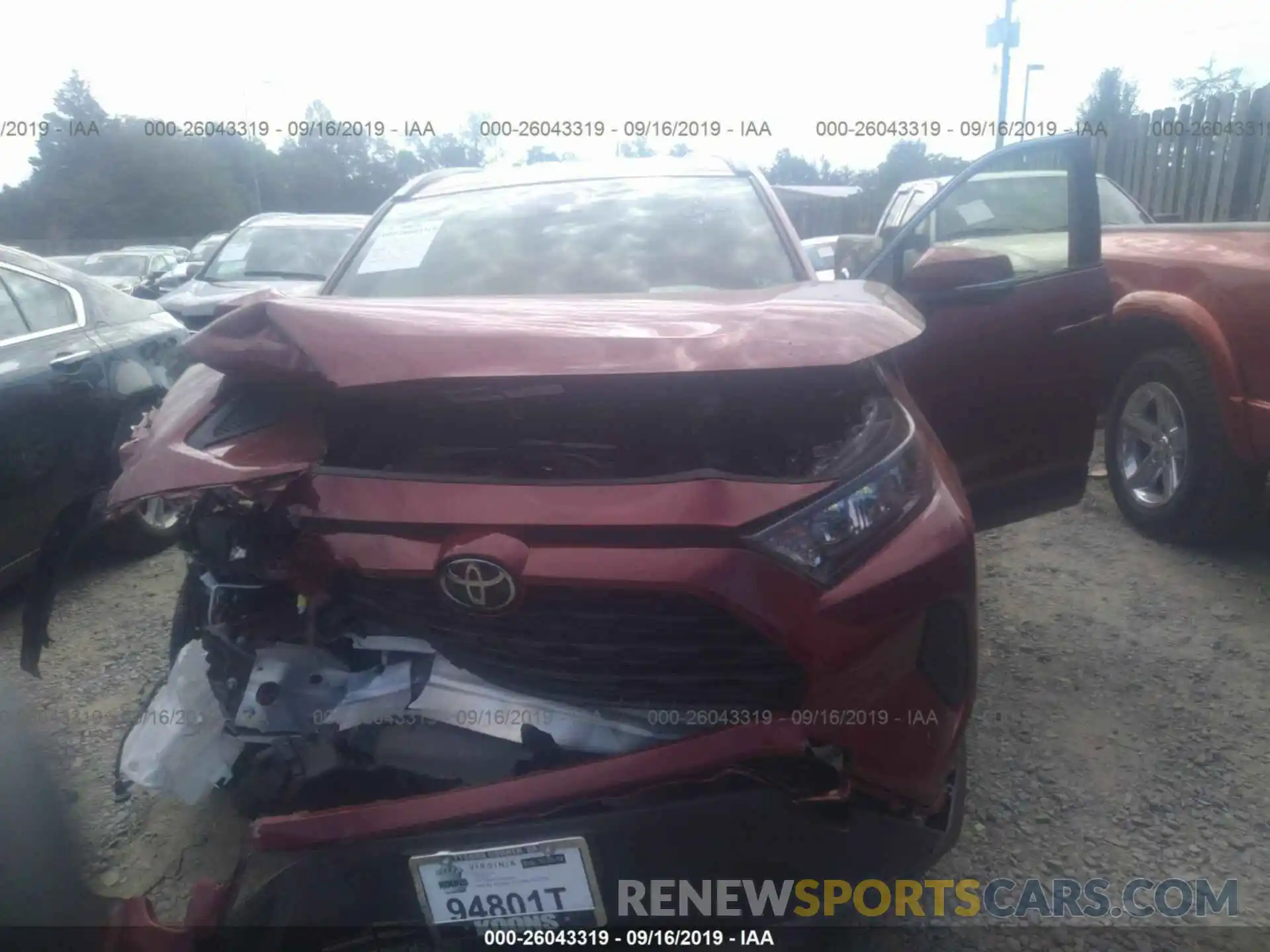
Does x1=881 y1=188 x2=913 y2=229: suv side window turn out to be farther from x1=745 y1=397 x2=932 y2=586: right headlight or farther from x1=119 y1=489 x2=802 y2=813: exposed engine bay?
x1=119 y1=489 x2=802 y2=813: exposed engine bay

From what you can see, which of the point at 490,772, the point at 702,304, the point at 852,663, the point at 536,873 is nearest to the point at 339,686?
the point at 490,772

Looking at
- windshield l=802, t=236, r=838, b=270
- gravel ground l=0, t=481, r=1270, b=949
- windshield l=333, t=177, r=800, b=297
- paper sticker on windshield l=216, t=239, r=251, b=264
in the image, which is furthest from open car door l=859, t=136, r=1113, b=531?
paper sticker on windshield l=216, t=239, r=251, b=264

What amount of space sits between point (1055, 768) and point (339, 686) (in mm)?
2024

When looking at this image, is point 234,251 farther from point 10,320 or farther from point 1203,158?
point 1203,158

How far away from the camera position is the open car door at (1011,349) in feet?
9.46

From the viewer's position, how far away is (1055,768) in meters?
2.68

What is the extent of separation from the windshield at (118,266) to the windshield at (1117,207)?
1807 centimetres

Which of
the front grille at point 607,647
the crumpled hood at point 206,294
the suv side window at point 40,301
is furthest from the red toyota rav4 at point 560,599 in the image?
the crumpled hood at point 206,294

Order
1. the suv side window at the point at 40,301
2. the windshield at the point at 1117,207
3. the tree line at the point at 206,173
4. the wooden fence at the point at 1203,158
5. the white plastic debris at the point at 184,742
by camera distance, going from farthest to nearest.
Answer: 1. the tree line at the point at 206,173
2. the wooden fence at the point at 1203,158
3. the windshield at the point at 1117,207
4. the suv side window at the point at 40,301
5. the white plastic debris at the point at 184,742

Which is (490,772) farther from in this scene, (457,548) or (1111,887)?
(1111,887)

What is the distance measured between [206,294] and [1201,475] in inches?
273

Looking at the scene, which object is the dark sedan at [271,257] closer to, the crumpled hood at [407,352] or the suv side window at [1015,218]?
the suv side window at [1015,218]

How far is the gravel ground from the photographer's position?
7.56 feet

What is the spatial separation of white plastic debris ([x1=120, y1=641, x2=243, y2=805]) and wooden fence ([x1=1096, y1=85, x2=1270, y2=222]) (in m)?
7.70
